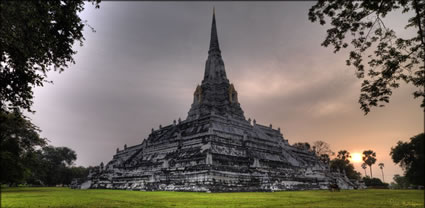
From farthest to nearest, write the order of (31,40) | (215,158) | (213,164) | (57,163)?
(57,163) → (215,158) → (213,164) → (31,40)

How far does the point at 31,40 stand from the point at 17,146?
35352 mm

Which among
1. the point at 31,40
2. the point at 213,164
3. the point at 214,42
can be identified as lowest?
the point at 213,164

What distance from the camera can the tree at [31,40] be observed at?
7629 mm

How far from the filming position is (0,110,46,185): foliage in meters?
34.4

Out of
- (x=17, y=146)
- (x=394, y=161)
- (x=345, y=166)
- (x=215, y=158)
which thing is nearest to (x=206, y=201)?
(x=215, y=158)

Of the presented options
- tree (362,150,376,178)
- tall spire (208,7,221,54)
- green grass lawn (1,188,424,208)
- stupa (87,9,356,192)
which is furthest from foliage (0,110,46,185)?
tree (362,150,376,178)

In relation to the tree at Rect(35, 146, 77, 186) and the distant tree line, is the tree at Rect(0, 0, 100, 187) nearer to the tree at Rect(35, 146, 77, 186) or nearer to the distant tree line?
the distant tree line

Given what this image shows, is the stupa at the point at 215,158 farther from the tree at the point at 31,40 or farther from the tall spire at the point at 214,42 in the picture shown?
the tree at the point at 31,40

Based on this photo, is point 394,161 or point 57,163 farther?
point 57,163

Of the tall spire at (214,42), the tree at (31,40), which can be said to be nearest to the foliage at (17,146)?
the tree at (31,40)

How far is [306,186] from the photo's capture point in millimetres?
37406

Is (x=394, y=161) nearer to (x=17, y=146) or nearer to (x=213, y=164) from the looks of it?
(x=213, y=164)

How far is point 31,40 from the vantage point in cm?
867

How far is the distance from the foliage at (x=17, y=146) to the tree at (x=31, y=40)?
2693 cm
